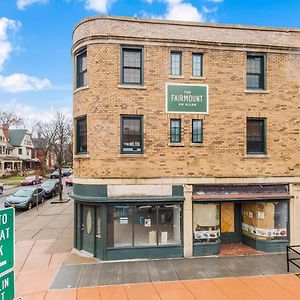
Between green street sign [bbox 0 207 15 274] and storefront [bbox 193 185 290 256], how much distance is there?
30.9 feet

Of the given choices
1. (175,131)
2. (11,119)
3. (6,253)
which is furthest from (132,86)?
(11,119)

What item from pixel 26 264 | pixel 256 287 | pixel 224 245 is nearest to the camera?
pixel 256 287

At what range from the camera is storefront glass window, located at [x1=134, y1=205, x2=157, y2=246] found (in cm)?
1185

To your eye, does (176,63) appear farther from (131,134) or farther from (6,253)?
(6,253)

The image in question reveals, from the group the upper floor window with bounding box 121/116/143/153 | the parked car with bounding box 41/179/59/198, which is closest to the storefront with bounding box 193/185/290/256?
the upper floor window with bounding box 121/116/143/153

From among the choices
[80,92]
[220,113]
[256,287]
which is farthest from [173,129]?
[256,287]

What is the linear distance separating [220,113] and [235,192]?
3.32m

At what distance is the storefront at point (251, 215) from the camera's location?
12141mm

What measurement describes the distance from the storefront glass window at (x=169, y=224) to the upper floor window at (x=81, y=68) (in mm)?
6203

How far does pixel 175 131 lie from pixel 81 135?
158 inches

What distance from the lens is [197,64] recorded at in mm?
12539

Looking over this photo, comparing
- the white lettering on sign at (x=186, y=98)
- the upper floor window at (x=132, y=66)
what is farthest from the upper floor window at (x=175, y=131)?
the upper floor window at (x=132, y=66)

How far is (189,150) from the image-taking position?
1225 cm

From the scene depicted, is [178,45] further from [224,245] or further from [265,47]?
[224,245]
